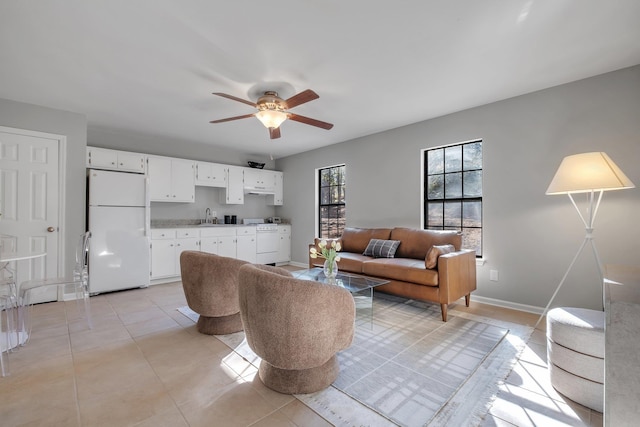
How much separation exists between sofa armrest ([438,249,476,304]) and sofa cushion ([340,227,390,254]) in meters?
1.21

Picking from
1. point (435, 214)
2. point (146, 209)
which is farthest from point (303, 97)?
point (146, 209)

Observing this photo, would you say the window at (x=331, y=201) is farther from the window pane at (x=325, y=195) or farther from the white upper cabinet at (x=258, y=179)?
the white upper cabinet at (x=258, y=179)

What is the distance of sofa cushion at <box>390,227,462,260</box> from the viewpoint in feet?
11.6

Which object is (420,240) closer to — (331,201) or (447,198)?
(447,198)

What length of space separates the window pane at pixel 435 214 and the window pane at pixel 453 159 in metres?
0.54

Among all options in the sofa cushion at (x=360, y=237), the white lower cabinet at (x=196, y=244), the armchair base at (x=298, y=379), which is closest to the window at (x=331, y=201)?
the sofa cushion at (x=360, y=237)

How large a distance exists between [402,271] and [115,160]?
454 cm

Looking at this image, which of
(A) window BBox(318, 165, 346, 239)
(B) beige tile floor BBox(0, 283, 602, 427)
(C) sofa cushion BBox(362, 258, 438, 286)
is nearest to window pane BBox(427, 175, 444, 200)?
(C) sofa cushion BBox(362, 258, 438, 286)

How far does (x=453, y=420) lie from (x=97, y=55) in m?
3.81

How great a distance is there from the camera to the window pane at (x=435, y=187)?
13.4 ft

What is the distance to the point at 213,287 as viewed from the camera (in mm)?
2545

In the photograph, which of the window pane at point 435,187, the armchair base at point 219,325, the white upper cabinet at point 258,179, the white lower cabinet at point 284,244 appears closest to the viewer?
the armchair base at point 219,325

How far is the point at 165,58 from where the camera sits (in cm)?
251

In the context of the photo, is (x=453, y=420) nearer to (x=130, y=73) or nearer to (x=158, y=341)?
(x=158, y=341)
